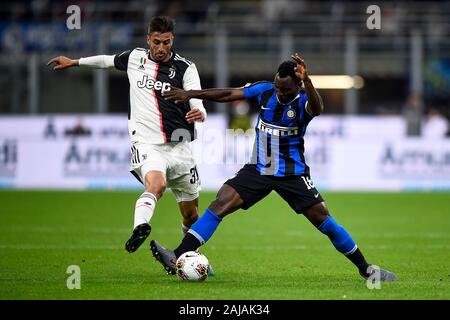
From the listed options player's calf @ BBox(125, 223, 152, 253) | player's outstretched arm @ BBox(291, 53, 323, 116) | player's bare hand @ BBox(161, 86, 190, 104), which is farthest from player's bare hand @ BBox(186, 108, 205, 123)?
player's calf @ BBox(125, 223, 152, 253)

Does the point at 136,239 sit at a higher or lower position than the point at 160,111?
lower

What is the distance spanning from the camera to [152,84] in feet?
31.8

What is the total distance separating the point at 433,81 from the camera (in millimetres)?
28078

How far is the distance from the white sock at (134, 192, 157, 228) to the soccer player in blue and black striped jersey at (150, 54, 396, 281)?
37 centimetres

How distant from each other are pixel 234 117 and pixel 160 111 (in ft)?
51.4

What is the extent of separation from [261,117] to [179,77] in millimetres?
1179

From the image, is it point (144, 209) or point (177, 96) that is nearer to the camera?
point (144, 209)


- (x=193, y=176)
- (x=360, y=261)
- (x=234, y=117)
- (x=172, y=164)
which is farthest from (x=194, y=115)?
(x=234, y=117)

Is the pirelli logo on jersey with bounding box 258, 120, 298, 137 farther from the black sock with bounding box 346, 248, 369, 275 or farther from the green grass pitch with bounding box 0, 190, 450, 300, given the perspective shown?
the green grass pitch with bounding box 0, 190, 450, 300

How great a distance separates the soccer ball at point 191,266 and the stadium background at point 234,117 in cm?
336

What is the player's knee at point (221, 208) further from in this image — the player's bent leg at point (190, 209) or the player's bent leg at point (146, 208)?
the player's bent leg at point (190, 209)

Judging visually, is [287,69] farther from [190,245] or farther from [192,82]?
[190,245]

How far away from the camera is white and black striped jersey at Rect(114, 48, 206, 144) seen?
9656 mm
